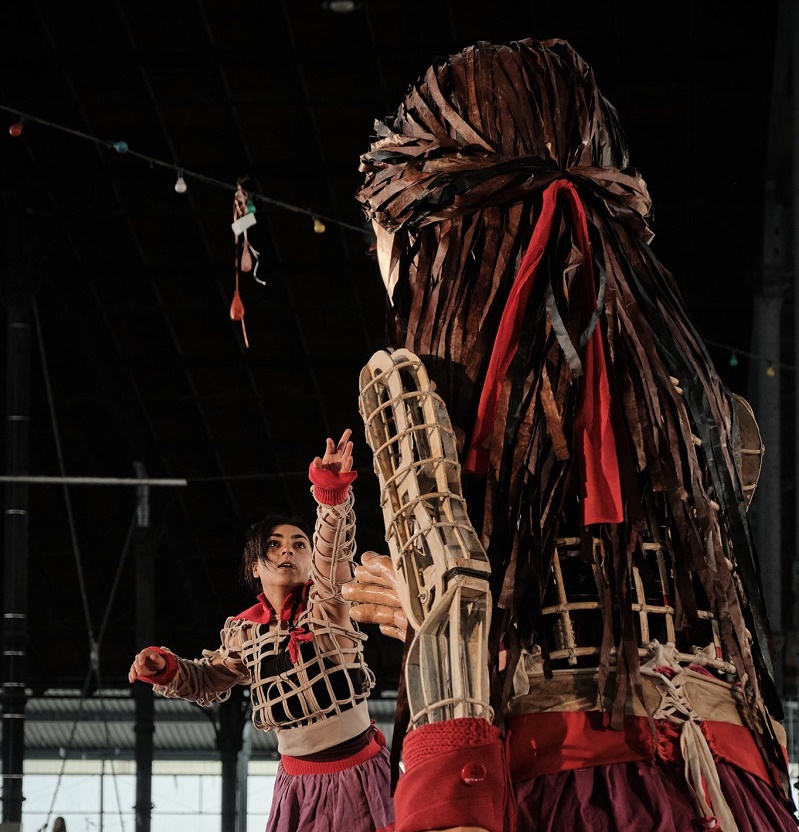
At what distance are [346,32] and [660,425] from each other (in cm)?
1064

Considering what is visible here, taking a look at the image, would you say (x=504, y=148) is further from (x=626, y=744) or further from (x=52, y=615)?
(x=52, y=615)

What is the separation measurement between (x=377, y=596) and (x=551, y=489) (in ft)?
1.50

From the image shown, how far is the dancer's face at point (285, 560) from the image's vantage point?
499 centimetres

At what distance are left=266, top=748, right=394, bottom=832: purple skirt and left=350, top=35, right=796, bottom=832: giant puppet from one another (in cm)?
246

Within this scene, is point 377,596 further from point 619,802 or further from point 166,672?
point 166,672

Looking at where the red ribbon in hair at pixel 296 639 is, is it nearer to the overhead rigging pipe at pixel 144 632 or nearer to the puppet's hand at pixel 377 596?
the puppet's hand at pixel 377 596

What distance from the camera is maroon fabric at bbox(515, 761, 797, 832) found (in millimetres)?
1769

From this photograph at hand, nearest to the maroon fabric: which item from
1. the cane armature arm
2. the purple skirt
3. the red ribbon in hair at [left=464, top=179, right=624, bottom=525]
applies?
the cane armature arm

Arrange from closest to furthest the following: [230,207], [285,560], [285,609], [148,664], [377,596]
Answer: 1. [377,596]
2. [148,664]
3. [285,609]
4. [285,560]
5. [230,207]

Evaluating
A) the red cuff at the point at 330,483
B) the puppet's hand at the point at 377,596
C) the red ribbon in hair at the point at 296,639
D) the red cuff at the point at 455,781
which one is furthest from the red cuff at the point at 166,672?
the red cuff at the point at 455,781

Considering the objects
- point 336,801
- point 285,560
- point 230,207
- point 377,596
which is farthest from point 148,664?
point 230,207

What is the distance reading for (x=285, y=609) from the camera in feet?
15.9

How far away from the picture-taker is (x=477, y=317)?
2018 mm

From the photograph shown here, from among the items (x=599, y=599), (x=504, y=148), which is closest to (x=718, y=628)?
(x=599, y=599)
